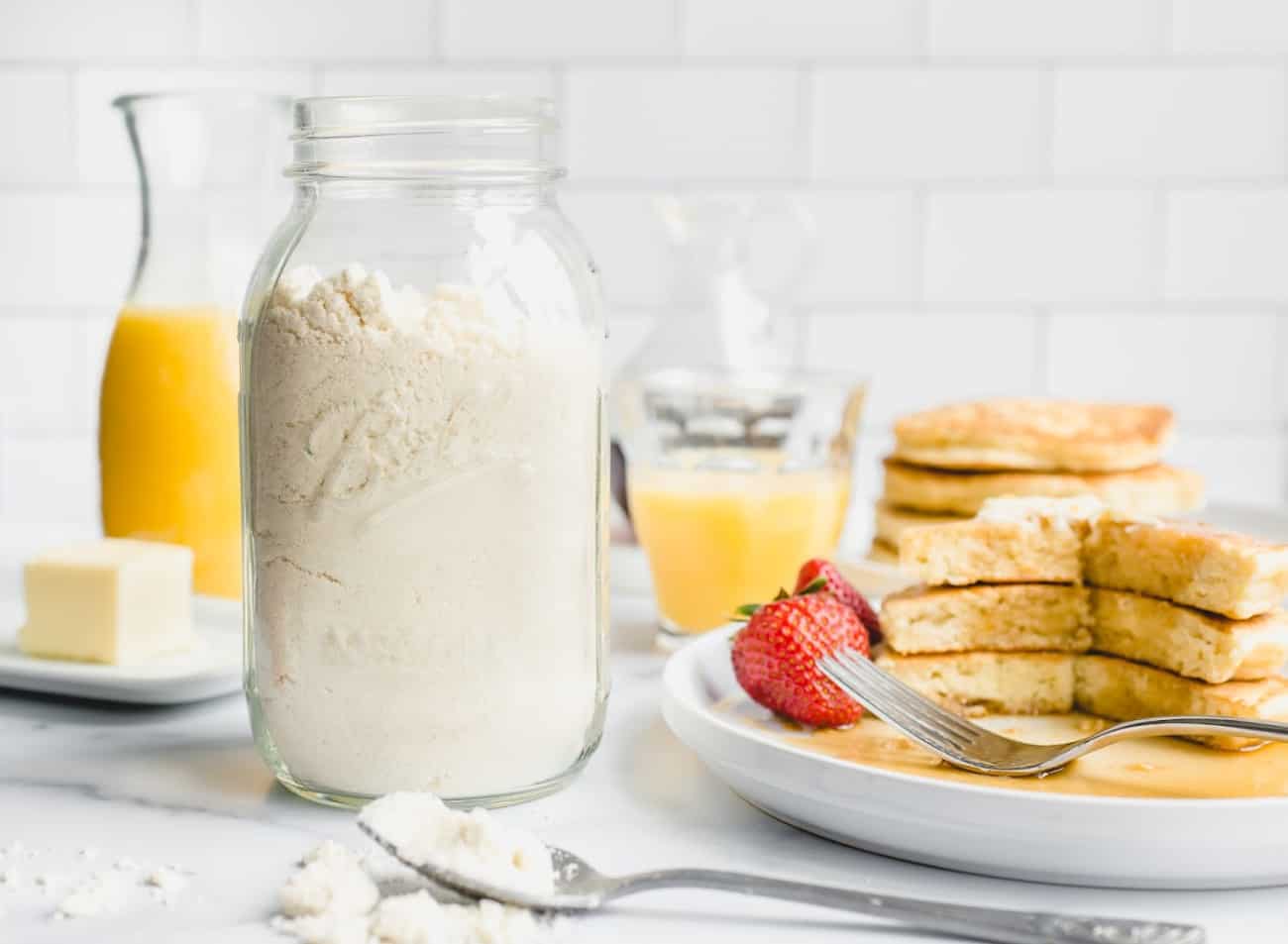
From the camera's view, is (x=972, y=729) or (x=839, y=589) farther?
(x=839, y=589)

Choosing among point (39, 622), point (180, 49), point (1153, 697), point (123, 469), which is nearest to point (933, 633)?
point (1153, 697)

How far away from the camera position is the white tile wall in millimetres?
2264

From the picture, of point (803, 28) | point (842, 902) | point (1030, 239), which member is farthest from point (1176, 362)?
point (842, 902)

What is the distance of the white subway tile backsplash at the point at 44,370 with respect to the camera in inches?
91.7

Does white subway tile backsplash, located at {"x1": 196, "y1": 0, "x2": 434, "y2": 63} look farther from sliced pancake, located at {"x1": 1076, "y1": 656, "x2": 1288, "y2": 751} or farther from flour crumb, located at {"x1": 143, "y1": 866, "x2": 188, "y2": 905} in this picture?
flour crumb, located at {"x1": 143, "y1": 866, "x2": 188, "y2": 905}

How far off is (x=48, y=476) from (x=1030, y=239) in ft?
5.16

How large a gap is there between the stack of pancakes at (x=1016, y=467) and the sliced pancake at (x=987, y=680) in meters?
0.41

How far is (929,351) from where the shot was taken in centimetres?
236

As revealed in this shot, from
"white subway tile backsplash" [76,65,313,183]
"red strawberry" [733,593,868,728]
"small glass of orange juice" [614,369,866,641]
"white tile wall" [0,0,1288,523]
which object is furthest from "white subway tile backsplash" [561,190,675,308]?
"red strawberry" [733,593,868,728]

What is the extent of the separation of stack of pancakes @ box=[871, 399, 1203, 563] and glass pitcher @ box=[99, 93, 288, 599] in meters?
0.61

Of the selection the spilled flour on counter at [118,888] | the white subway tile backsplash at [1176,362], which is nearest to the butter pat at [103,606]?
the spilled flour on counter at [118,888]

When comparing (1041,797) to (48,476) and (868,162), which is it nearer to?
(868,162)

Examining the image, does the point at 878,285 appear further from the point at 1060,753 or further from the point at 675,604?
the point at 1060,753

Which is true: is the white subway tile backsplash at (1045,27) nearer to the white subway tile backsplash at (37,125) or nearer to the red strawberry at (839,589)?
the white subway tile backsplash at (37,125)
